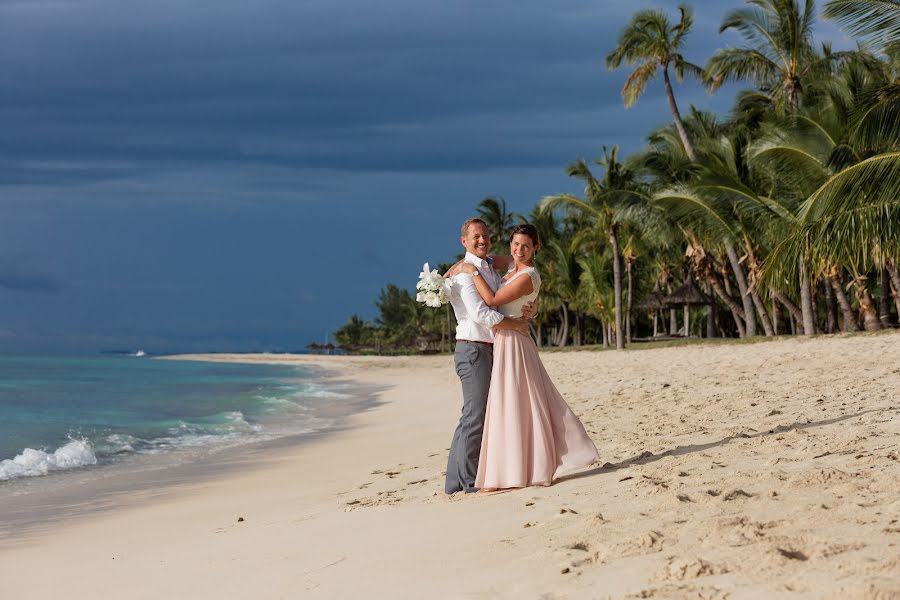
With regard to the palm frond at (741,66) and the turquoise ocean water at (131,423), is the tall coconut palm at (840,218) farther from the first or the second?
the palm frond at (741,66)

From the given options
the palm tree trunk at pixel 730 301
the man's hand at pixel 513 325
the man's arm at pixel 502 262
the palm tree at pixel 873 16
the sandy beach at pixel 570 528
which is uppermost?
the palm tree at pixel 873 16

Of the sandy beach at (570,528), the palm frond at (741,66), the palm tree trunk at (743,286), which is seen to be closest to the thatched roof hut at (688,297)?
the palm tree trunk at (743,286)

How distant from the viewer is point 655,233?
3134cm

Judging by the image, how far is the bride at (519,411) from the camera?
17.0ft

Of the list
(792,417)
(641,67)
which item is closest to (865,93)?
(792,417)

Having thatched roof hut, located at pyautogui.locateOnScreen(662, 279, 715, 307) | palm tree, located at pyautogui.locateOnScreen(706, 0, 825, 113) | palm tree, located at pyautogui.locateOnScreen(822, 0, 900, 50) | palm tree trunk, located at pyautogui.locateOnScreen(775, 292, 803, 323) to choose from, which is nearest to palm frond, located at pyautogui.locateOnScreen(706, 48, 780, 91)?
palm tree, located at pyautogui.locateOnScreen(706, 0, 825, 113)

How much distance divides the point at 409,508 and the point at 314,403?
51.7 ft

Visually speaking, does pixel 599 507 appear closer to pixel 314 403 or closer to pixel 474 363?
pixel 474 363

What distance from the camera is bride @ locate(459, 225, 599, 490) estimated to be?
5168mm

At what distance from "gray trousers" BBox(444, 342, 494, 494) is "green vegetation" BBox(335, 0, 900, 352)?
25.3 feet

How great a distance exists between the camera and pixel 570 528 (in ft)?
13.0

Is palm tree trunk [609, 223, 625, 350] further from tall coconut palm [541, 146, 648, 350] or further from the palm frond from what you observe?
the palm frond

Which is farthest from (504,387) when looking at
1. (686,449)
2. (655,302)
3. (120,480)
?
(655,302)

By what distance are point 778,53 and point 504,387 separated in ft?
78.7
